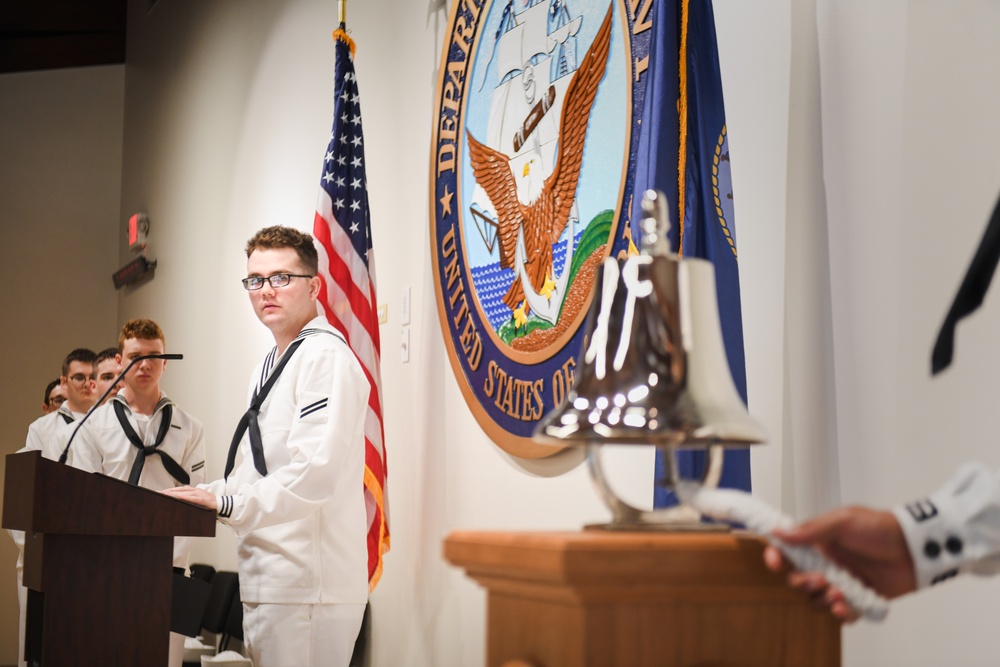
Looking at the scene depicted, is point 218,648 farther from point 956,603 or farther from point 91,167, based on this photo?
point 91,167

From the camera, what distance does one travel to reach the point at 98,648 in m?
2.66

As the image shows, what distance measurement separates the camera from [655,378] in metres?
1.24

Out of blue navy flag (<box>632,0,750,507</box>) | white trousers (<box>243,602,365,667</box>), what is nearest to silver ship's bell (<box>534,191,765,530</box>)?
blue navy flag (<box>632,0,750,507</box>)

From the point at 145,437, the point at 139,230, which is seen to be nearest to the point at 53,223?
the point at 139,230

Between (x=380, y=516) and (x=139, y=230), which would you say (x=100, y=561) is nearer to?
(x=380, y=516)

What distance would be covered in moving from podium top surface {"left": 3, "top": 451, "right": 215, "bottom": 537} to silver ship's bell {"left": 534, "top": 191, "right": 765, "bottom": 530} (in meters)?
1.69

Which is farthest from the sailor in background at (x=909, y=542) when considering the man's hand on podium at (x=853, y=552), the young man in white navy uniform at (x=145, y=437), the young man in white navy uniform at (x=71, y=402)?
the young man in white navy uniform at (x=71, y=402)

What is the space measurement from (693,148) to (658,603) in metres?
1.44

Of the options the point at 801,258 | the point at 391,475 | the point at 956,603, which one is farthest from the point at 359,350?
the point at 956,603

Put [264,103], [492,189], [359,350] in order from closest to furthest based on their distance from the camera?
[492,189] → [359,350] → [264,103]

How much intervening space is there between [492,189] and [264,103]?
2856mm

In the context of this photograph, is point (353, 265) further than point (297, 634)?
Yes

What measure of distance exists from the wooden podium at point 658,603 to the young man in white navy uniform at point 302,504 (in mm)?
1807

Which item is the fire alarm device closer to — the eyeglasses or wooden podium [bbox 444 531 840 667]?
the eyeglasses
